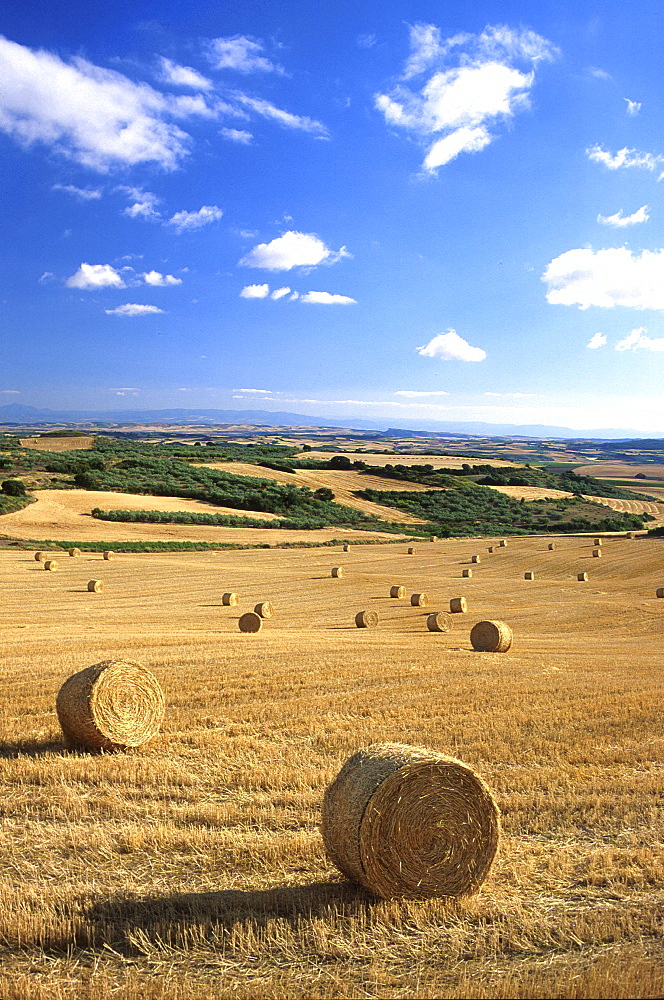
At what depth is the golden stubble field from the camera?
14.8 ft

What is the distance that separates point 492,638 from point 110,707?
10.8 metres

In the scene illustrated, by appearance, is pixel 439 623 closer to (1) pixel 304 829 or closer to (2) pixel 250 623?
(2) pixel 250 623

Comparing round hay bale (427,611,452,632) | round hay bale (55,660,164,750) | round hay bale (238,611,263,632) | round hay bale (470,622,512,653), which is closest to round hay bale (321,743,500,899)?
round hay bale (55,660,164,750)

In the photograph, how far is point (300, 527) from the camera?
179ft

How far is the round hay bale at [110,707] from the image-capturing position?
907cm

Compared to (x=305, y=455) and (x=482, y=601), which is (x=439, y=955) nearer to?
(x=482, y=601)

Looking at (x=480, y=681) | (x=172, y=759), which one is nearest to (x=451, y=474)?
(x=480, y=681)

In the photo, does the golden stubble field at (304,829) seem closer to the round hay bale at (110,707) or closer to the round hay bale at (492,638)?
the round hay bale at (110,707)

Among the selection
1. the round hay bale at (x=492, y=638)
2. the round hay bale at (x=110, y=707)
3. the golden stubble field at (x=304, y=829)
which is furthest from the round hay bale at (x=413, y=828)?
the round hay bale at (x=492, y=638)

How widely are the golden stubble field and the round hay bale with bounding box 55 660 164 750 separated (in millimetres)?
248

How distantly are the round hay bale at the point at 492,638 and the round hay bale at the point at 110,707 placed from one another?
32.6 ft

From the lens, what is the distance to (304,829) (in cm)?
659

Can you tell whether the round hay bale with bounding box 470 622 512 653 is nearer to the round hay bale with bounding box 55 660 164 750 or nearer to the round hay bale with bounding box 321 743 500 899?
the round hay bale with bounding box 55 660 164 750

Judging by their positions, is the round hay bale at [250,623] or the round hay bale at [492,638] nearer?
the round hay bale at [492,638]
